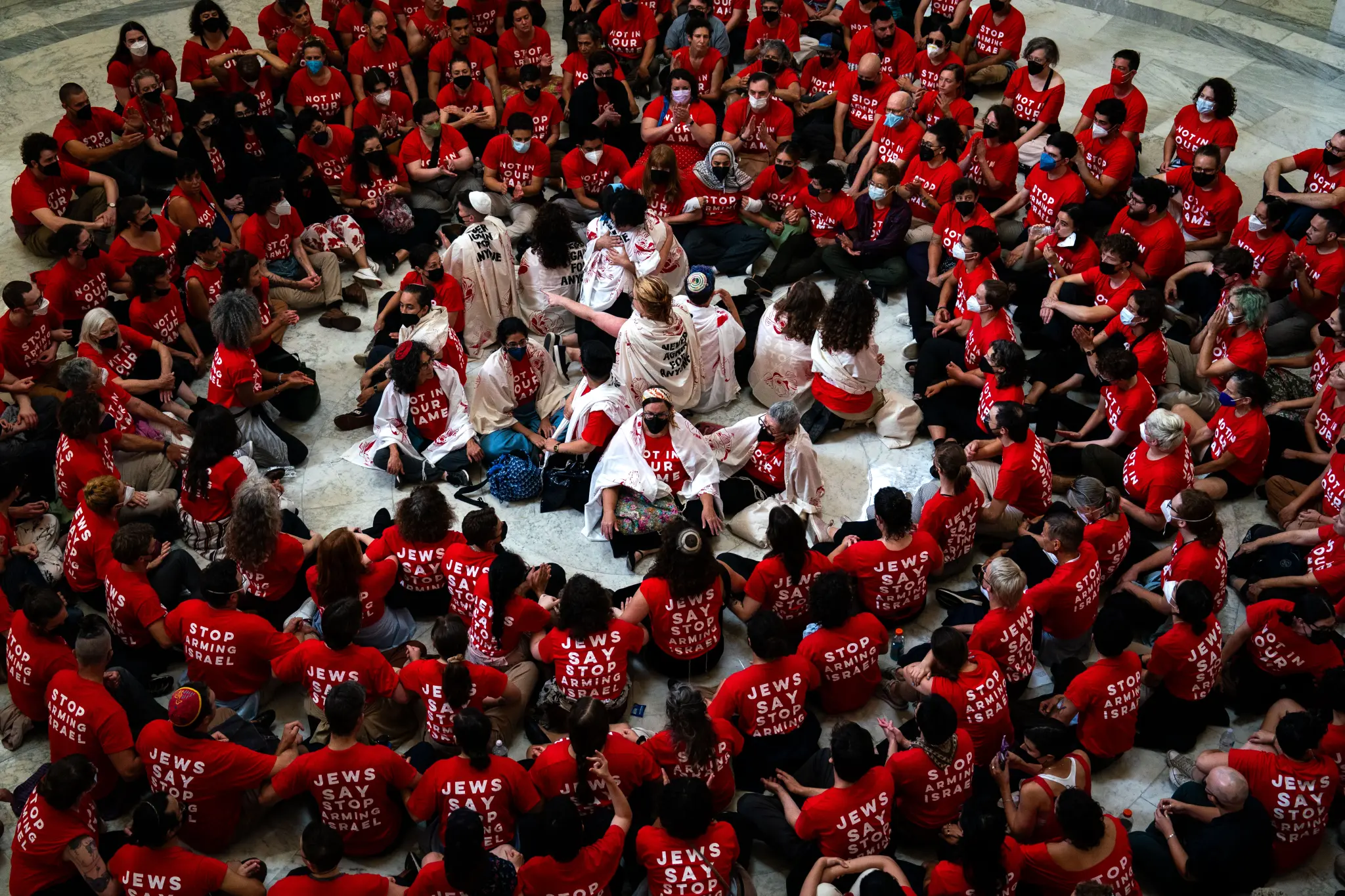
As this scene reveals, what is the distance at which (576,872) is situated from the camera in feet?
19.9

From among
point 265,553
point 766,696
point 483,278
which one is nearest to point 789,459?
point 766,696

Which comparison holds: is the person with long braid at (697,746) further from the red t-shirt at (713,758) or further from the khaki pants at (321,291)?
the khaki pants at (321,291)

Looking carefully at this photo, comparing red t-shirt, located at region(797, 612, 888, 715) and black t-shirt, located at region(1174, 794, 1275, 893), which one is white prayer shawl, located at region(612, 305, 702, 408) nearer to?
red t-shirt, located at region(797, 612, 888, 715)

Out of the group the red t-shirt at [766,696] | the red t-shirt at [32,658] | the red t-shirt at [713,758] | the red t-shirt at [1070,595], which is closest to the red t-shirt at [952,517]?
the red t-shirt at [1070,595]

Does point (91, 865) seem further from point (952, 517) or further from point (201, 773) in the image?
point (952, 517)

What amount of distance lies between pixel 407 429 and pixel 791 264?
3.97m

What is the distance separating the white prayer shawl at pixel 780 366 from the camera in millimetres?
9719

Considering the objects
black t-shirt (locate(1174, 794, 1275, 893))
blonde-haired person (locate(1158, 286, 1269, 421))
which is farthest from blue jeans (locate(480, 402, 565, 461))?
black t-shirt (locate(1174, 794, 1275, 893))

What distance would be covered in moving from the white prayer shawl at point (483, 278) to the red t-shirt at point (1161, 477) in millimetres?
5123

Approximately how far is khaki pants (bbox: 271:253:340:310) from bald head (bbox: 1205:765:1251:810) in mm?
7855

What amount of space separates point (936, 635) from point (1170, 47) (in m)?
10.6

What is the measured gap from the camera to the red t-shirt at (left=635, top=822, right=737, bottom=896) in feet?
20.0

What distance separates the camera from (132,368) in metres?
9.54

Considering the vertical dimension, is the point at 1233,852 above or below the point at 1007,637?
below
